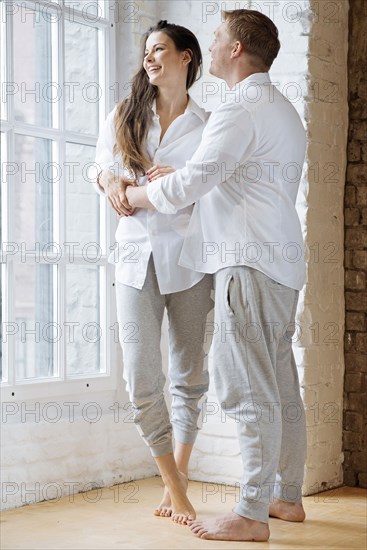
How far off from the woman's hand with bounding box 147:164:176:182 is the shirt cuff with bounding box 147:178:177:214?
0.19 ft

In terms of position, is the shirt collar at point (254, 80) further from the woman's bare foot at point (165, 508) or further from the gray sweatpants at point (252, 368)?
the woman's bare foot at point (165, 508)

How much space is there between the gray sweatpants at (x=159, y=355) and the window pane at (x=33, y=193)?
63cm

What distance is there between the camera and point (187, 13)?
4344 mm

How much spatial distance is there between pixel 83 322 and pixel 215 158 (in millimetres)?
1281

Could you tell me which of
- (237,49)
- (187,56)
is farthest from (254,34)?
(187,56)

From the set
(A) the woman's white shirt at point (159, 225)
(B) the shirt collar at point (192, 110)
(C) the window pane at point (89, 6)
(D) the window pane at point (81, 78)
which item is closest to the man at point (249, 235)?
(A) the woman's white shirt at point (159, 225)

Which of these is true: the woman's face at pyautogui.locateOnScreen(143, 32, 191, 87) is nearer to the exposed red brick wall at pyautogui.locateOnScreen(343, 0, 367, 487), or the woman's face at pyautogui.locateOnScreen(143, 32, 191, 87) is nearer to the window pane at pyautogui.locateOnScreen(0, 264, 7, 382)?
the window pane at pyautogui.locateOnScreen(0, 264, 7, 382)

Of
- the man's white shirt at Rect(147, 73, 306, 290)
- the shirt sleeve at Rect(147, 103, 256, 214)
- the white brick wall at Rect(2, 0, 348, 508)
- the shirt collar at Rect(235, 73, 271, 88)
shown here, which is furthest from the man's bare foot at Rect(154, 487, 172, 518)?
the shirt collar at Rect(235, 73, 271, 88)

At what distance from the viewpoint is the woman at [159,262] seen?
334cm

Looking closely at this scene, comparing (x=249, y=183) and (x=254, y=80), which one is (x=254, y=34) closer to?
(x=254, y=80)

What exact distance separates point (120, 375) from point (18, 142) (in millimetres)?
1146

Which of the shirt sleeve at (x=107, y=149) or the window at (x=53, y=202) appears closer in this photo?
the shirt sleeve at (x=107, y=149)

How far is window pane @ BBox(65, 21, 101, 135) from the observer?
13.3ft

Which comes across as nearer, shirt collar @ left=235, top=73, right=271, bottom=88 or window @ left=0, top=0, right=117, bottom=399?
shirt collar @ left=235, top=73, right=271, bottom=88
